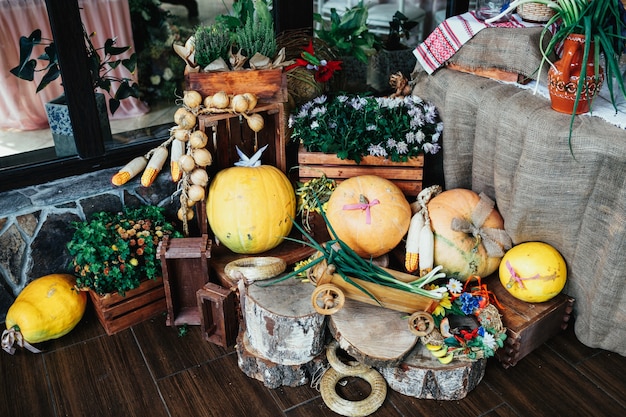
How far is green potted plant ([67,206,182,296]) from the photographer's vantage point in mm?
2527

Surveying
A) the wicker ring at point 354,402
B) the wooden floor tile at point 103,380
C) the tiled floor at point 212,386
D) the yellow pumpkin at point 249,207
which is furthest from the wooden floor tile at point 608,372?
the wooden floor tile at point 103,380

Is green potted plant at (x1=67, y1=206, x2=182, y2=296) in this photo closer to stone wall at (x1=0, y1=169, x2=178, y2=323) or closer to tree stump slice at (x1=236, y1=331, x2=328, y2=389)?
stone wall at (x1=0, y1=169, x2=178, y2=323)

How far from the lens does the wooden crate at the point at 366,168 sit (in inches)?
108

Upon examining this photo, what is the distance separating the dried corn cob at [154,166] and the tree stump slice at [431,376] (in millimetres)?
1490

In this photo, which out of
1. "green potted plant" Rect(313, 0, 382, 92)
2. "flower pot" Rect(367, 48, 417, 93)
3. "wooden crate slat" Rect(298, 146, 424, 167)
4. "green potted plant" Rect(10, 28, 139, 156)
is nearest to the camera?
"wooden crate slat" Rect(298, 146, 424, 167)

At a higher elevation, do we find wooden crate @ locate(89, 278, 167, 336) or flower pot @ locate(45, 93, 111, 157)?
flower pot @ locate(45, 93, 111, 157)

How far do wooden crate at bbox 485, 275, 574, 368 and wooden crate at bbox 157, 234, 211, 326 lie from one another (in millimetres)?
1346

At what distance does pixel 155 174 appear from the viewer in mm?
2852

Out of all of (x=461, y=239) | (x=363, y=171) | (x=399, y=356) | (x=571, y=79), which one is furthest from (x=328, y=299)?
(x=571, y=79)

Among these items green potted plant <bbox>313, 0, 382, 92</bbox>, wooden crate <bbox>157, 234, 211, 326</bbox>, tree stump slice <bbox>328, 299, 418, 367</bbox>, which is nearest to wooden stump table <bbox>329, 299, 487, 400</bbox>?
tree stump slice <bbox>328, 299, 418, 367</bbox>

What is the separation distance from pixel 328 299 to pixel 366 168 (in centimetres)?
85

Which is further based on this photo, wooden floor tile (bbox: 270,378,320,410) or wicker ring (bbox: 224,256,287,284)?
wicker ring (bbox: 224,256,287,284)

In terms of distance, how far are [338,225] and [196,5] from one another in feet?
7.16

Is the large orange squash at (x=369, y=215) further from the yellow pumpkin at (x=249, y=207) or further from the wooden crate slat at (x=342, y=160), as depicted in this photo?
the yellow pumpkin at (x=249, y=207)
